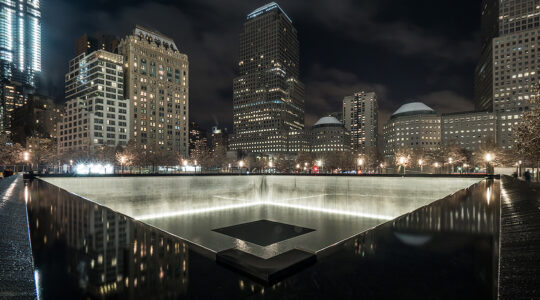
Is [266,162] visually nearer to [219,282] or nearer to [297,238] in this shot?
[297,238]

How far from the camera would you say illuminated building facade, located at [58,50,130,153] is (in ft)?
389

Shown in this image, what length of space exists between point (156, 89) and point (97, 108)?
1216 inches

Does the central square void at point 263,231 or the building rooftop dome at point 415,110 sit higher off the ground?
the building rooftop dome at point 415,110

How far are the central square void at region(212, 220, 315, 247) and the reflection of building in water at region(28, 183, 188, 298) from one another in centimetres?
2666

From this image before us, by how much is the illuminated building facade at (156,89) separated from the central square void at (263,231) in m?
105

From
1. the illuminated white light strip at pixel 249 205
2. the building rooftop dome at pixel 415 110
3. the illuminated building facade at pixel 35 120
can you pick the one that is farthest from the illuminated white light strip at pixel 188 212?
the building rooftop dome at pixel 415 110

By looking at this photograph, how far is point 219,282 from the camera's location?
3084 mm

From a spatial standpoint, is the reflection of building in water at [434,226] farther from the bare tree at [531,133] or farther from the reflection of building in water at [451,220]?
the bare tree at [531,133]

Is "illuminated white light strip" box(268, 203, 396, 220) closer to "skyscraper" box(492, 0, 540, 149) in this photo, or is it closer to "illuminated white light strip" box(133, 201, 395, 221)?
"illuminated white light strip" box(133, 201, 395, 221)

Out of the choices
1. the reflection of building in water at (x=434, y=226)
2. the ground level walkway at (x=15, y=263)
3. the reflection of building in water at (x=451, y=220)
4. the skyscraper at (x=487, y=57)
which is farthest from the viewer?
the skyscraper at (x=487, y=57)

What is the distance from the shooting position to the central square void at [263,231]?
33.3 metres

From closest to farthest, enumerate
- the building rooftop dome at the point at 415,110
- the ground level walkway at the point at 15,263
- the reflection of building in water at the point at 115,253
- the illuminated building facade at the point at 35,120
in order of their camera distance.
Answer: the ground level walkway at the point at 15,263 < the reflection of building in water at the point at 115,253 < the illuminated building facade at the point at 35,120 < the building rooftop dome at the point at 415,110

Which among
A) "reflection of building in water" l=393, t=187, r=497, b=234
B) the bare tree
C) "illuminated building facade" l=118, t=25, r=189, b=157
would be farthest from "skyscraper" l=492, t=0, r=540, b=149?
"reflection of building in water" l=393, t=187, r=497, b=234

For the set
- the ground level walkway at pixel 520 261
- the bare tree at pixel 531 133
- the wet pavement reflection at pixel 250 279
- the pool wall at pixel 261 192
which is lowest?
the pool wall at pixel 261 192
